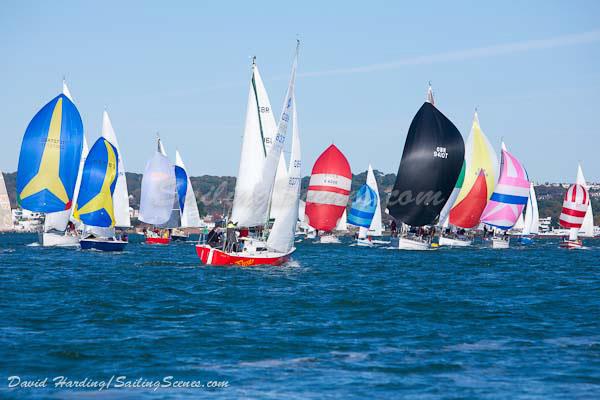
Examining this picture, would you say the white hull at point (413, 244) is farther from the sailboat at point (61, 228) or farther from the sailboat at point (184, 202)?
the sailboat at point (184, 202)

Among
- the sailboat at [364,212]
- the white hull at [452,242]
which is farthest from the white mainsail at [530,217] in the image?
the white hull at [452,242]

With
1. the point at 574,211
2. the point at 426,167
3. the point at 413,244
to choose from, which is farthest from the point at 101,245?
the point at 574,211

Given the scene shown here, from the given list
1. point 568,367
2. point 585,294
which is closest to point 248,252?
point 585,294

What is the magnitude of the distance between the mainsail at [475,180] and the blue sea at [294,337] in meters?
36.9

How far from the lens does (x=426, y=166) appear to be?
63.6 meters

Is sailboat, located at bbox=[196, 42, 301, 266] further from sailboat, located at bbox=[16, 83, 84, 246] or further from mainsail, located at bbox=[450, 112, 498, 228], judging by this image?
mainsail, located at bbox=[450, 112, 498, 228]

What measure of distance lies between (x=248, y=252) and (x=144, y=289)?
25.3 feet

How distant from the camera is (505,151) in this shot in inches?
3132

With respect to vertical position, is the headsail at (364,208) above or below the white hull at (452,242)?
above

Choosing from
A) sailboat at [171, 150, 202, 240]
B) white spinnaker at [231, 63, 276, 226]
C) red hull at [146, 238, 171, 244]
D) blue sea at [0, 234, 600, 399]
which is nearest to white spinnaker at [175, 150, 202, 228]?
sailboat at [171, 150, 202, 240]

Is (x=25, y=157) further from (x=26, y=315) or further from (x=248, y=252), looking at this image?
(x=26, y=315)

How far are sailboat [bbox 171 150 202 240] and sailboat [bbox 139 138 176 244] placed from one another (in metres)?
9.13

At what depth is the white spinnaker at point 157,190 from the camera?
270ft

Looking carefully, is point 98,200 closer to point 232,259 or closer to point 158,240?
point 232,259
